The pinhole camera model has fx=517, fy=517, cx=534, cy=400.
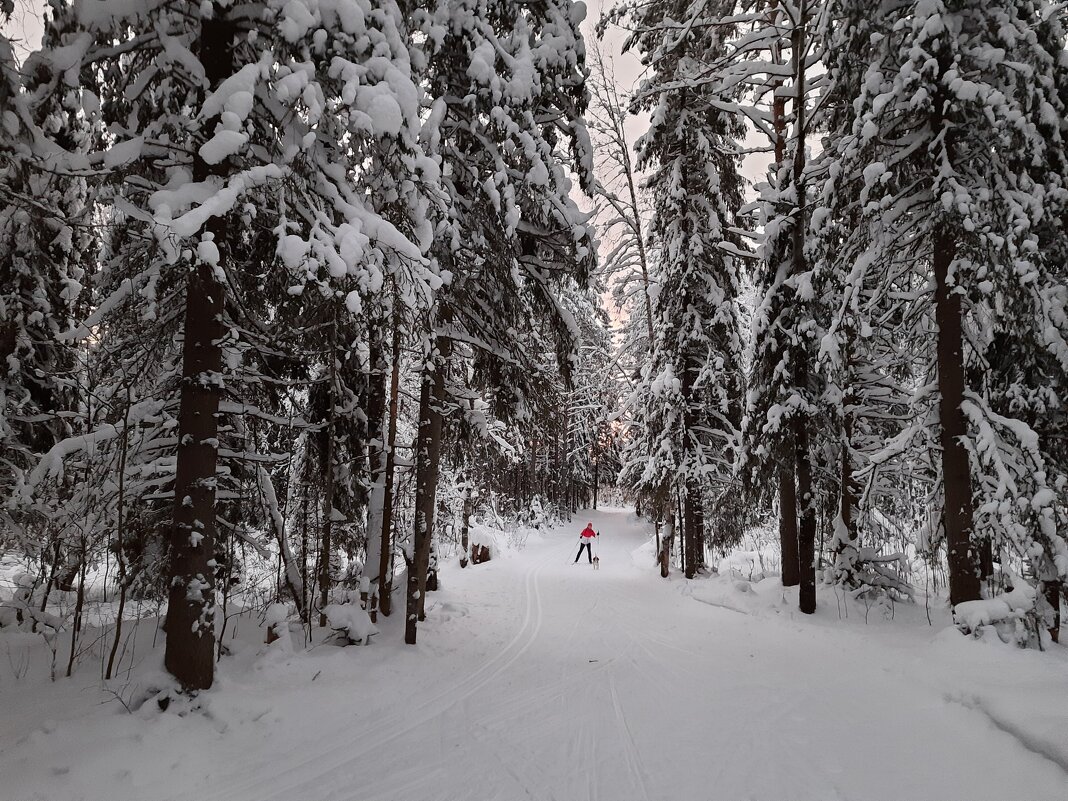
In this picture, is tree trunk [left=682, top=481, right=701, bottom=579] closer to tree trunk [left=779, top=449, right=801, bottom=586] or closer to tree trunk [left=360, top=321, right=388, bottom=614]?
tree trunk [left=779, top=449, right=801, bottom=586]

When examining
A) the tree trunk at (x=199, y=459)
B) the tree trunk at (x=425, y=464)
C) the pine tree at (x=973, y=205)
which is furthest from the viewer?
the tree trunk at (x=425, y=464)

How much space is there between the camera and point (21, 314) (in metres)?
7.75

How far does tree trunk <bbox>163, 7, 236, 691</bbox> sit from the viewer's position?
4914 millimetres

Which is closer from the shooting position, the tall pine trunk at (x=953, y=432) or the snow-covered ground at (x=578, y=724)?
the snow-covered ground at (x=578, y=724)

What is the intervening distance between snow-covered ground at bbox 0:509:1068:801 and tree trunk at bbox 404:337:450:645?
3.57 feet

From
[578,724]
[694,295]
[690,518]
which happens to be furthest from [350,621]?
[694,295]

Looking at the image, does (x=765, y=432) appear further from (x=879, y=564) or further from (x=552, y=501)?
(x=552, y=501)

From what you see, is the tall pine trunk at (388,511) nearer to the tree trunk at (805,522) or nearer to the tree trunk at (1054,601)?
the tree trunk at (805,522)

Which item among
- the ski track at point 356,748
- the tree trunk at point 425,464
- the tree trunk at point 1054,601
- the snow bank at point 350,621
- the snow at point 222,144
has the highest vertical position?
the snow at point 222,144

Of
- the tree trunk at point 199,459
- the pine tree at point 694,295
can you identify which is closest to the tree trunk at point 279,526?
the tree trunk at point 199,459

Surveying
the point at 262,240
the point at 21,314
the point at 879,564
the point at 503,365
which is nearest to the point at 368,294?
the point at 262,240

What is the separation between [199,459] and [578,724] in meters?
4.64

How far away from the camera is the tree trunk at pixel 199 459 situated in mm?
4914

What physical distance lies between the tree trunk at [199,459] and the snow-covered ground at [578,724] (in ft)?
1.56
